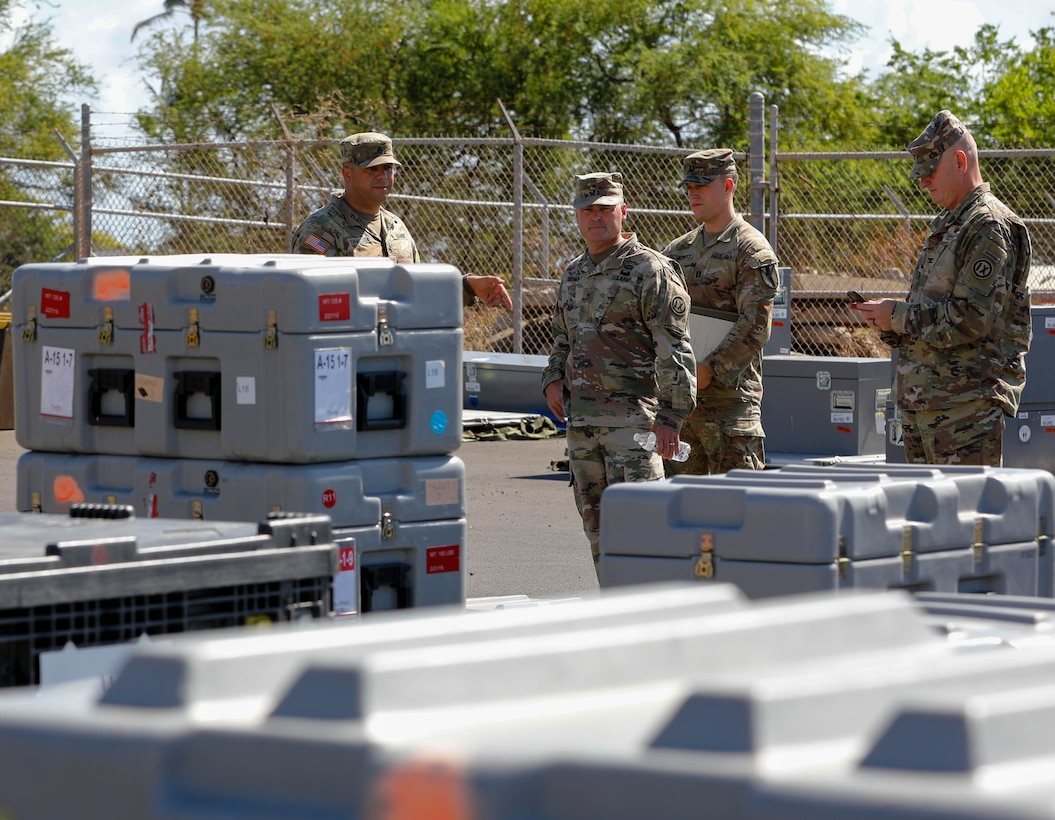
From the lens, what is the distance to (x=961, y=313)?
20.6 ft

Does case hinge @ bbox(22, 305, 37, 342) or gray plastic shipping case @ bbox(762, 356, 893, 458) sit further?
gray plastic shipping case @ bbox(762, 356, 893, 458)

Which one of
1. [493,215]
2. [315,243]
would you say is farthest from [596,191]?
[493,215]

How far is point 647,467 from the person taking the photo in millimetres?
6664

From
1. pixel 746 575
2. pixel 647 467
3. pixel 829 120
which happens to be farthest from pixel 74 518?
pixel 829 120

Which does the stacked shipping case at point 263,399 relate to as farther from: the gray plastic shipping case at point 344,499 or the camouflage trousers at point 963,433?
the camouflage trousers at point 963,433

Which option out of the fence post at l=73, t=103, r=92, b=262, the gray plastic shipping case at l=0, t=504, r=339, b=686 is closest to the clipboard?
the gray plastic shipping case at l=0, t=504, r=339, b=686

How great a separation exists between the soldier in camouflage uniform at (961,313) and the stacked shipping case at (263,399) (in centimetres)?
189

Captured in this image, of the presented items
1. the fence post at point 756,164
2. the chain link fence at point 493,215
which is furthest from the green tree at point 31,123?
the fence post at point 756,164

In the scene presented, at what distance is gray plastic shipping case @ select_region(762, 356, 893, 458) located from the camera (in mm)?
11578

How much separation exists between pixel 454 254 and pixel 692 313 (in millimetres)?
13702

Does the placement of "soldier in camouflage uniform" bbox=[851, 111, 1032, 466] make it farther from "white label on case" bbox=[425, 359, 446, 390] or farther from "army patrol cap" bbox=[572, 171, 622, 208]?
"white label on case" bbox=[425, 359, 446, 390]

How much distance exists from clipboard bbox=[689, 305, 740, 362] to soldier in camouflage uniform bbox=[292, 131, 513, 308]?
2.67 ft

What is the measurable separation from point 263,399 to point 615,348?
1.81m

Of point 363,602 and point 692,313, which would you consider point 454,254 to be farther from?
point 363,602
